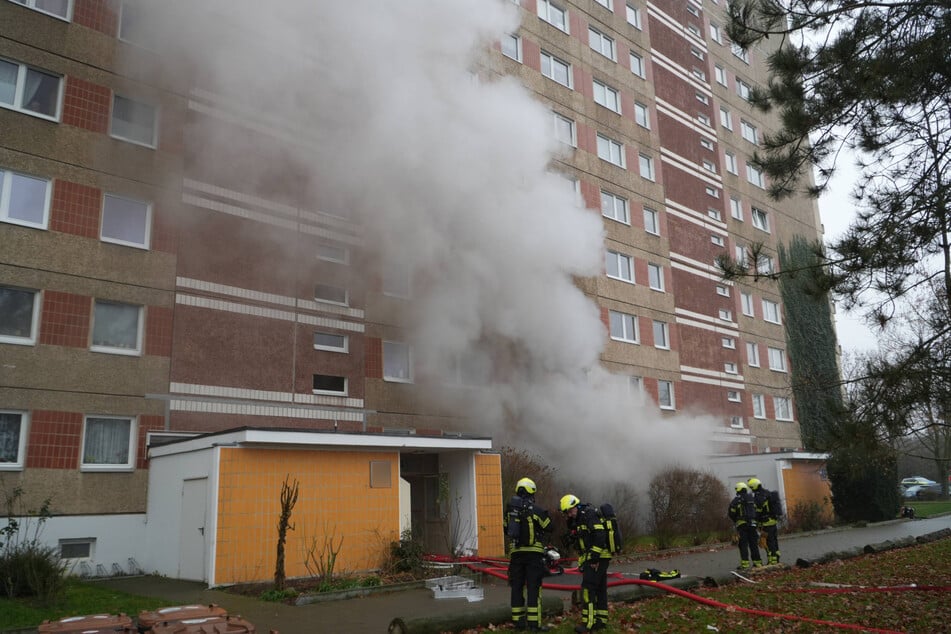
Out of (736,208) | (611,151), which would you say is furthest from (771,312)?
(611,151)

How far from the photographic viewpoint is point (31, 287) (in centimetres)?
1435

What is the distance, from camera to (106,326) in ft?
50.4

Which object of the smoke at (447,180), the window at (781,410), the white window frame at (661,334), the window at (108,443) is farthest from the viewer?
the window at (781,410)

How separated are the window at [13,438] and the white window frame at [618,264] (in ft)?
61.1

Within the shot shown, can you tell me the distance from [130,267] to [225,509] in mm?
6267

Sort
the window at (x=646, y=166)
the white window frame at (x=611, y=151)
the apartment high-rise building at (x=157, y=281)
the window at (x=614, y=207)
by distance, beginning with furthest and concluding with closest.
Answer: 1. the window at (x=646, y=166)
2. the white window frame at (x=611, y=151)
3. the window at (x=614, y=207)
4. the apartment high-rise building at (x=157, y=281)

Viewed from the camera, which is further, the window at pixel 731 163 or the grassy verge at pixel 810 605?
the window at pixel 731 163

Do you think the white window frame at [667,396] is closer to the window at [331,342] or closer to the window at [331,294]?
the window at [331,342]

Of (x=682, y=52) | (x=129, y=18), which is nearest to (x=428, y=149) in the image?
(x=129, y=18)

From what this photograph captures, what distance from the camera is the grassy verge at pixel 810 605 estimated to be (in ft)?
28.6

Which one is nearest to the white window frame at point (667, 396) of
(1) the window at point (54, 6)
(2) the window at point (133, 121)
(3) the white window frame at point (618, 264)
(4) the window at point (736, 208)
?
(3) the white window frame at point (618, 264)

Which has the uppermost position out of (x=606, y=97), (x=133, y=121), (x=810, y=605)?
(x=606, y=97)

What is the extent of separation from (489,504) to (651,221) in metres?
17.3

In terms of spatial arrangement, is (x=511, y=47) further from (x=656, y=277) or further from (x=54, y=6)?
(x=54, y=6)
